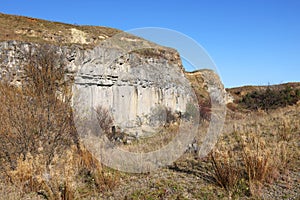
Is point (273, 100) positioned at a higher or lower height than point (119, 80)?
lower

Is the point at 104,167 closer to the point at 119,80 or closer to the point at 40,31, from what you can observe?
the point at 119,80

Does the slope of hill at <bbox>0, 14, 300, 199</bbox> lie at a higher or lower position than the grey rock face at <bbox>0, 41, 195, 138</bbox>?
lower

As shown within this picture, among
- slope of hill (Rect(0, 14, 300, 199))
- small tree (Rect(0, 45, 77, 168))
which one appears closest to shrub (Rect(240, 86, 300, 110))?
slope of hill (Rect(0, 14, 300, 199))

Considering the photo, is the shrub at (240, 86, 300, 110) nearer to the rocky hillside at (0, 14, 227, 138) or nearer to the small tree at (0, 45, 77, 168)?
the rocky hillside at (0, 14, 227, 138)

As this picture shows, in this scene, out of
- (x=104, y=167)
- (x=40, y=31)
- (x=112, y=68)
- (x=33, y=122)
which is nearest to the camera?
(x=104, y=167)

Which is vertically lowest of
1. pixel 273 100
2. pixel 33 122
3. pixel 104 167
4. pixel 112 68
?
pixel 104 167

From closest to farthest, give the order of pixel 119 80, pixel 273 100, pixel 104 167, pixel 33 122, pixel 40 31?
pixel 104 167, pixel 33 122, pixel 119 80, pixel 40 31, pixel 273 100

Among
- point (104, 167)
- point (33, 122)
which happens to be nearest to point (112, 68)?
point (33, 122)

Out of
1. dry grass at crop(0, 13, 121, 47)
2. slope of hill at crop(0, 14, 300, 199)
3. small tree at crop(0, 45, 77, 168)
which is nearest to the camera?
slope of hill at crop(0, 14, 300, 199)

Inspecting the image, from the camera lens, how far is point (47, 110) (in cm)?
632

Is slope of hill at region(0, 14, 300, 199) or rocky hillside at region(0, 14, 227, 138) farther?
rocky hillside at region(0, 14, 227, 138)

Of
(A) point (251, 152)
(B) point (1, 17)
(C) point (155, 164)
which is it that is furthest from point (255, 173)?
(B) point (1, 17)

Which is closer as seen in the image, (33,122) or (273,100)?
(33,122)

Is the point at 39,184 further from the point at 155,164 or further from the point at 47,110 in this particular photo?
the point at 155,164
